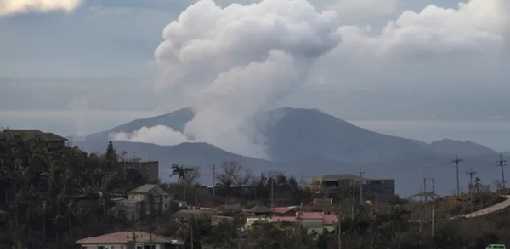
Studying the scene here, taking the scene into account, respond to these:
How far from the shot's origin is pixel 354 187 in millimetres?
79438

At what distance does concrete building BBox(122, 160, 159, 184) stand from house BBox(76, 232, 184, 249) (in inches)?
833

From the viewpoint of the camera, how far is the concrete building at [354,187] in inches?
3076

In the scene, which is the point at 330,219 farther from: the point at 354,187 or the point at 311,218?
the point at 354,187

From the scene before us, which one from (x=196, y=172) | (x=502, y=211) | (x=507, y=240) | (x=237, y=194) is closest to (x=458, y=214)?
(x=502, y=211)

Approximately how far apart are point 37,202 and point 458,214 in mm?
28119

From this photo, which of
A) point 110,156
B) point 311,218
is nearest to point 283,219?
point 311,218

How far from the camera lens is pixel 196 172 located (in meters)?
80.1

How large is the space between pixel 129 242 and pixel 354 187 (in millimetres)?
33873

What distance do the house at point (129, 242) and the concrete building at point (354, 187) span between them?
27.6 meters

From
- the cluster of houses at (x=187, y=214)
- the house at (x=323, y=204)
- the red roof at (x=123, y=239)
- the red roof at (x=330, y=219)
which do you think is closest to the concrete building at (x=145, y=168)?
the cluster of houses at (x=187, y=214)

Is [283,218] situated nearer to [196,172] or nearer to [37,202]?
[37,202]

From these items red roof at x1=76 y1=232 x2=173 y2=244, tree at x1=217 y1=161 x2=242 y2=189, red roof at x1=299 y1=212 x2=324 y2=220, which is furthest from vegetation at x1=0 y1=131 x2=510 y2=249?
tree at x1=217 y1=161 x2=242 y2=189

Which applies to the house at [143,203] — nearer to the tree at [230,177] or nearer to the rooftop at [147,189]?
the rooftop at [147,189]

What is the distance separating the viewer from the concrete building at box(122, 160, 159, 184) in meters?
73.6
